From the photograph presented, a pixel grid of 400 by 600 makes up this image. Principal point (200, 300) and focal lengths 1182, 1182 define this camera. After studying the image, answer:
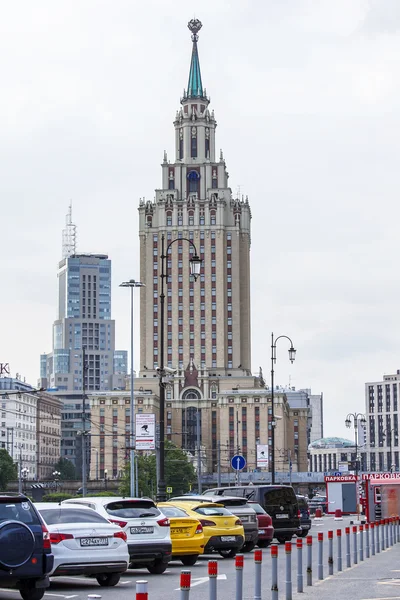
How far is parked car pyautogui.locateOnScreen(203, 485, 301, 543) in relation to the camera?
3778 centimetres

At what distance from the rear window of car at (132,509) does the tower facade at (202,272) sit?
154851 mm

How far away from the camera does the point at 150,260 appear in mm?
184500

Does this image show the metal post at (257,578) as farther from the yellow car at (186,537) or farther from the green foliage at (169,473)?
the green foliage at (169,473)

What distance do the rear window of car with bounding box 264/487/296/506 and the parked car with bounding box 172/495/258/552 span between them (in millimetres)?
5137

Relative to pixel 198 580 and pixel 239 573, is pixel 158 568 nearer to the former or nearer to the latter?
pixel 198 580

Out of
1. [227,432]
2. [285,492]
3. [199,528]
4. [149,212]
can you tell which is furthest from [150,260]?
[199,528]

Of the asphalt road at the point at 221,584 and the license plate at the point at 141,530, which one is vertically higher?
the license plate at the point at 141,530

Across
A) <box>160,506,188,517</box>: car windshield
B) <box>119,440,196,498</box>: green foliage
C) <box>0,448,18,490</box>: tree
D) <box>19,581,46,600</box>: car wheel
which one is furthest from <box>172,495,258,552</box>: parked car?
<box>0,448,18,490</box>: tree

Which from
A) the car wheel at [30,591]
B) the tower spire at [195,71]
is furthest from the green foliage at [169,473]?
the car wheel at [30,591]

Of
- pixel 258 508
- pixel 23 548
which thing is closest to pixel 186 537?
pixel 258 508

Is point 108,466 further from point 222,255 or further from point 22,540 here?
point 22,540

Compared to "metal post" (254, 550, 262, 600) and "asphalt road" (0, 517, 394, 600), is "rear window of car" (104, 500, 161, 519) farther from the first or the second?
"metal post" (254, 550, 262, 600)

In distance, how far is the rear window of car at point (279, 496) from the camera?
1497 inches

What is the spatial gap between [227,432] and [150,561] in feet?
519
